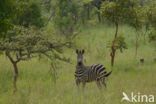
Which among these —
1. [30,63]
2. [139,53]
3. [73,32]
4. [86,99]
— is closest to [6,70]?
[30,63]

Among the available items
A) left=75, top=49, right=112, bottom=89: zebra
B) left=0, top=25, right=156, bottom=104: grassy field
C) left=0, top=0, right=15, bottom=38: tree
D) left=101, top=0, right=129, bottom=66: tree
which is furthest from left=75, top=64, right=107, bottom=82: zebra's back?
left=101, top=0, right=129, bottom=66: tree

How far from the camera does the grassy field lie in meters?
15.0

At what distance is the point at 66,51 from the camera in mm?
34250

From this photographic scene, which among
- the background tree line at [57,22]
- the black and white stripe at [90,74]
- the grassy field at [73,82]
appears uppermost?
the background tree line at [57,22]

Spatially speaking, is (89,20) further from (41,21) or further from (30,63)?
(30,63)

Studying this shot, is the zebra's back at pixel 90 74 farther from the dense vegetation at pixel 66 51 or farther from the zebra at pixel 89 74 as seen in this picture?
the dense vegetation at pixel 66 51

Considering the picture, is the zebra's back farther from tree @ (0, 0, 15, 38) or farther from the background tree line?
tree @ (0, 0, 15, 38)

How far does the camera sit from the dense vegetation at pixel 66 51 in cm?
1555

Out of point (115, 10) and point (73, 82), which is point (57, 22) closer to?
point (115, 10)

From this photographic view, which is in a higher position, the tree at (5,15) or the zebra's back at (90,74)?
the tree at (5,15)

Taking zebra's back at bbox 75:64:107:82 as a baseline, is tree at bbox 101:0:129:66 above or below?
above

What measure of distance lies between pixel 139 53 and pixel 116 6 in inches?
335

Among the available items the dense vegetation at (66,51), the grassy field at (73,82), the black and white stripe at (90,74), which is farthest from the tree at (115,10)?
the black and white stripe at (90,74)

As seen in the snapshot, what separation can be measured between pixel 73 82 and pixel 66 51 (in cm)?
1389
